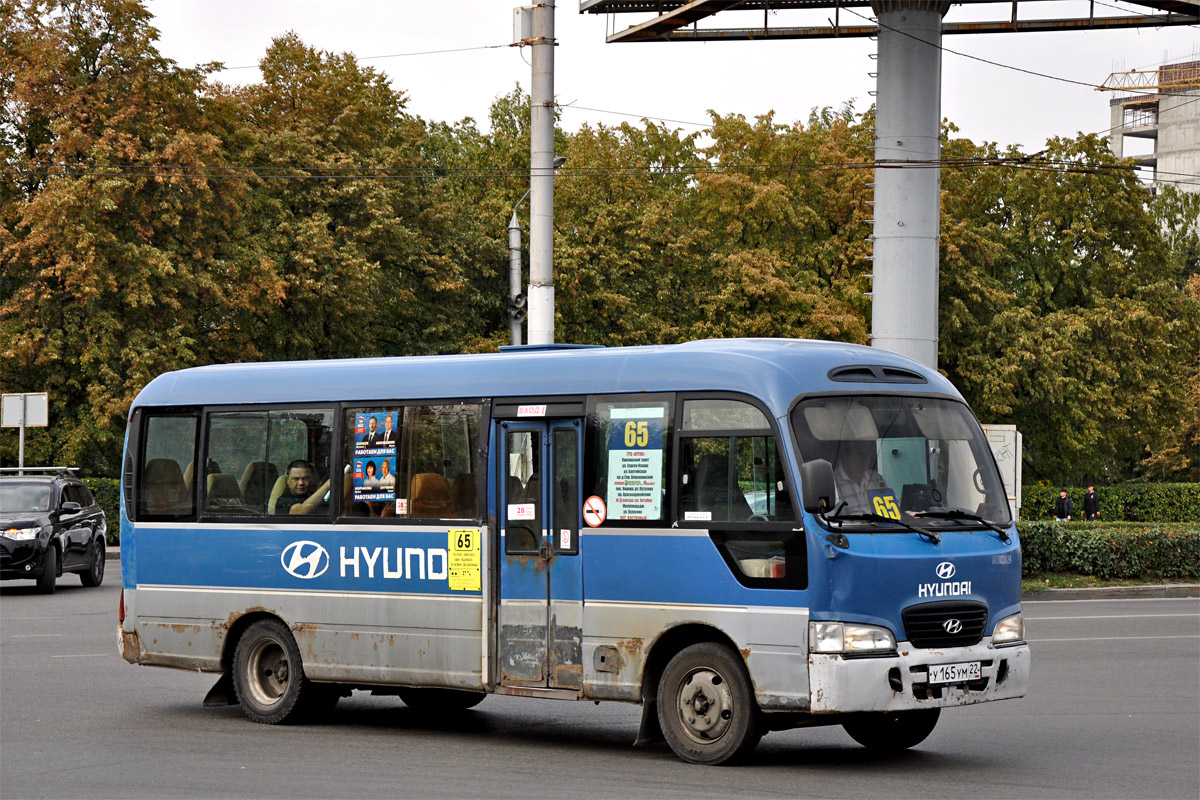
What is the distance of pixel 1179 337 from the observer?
55.9 m

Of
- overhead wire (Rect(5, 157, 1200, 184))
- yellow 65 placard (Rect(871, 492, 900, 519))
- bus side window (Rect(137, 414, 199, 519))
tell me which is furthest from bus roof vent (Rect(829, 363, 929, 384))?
overhead wire (Rect(5, 157, 1200, 184))

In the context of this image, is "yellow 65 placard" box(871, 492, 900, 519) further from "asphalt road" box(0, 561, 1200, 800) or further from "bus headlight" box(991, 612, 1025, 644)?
"asphalt road" box(0, 561, 1200, 800)

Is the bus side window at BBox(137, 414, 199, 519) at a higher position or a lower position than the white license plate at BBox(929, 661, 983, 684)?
higher

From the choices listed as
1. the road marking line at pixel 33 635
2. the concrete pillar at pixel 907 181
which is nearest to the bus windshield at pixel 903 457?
the road marking line at pixel 33 635

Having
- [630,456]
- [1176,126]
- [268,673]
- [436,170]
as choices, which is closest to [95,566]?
[268,673]

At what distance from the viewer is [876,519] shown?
10203 mm

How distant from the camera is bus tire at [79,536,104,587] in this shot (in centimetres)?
2764

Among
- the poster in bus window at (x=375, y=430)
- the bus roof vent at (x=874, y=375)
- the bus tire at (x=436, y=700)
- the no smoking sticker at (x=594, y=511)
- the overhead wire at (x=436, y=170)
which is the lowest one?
the bus tire at (x=436, y=700)

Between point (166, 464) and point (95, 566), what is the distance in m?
15.0

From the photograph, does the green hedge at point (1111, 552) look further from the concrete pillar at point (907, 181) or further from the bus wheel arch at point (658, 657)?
the bus wheel arch at point (658, 657)

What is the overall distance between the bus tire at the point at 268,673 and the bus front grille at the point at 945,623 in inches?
194

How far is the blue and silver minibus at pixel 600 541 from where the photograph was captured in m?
10.1

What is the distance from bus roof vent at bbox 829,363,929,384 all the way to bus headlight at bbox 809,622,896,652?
1.68 metres

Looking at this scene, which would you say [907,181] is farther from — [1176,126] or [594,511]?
[1176,126]
